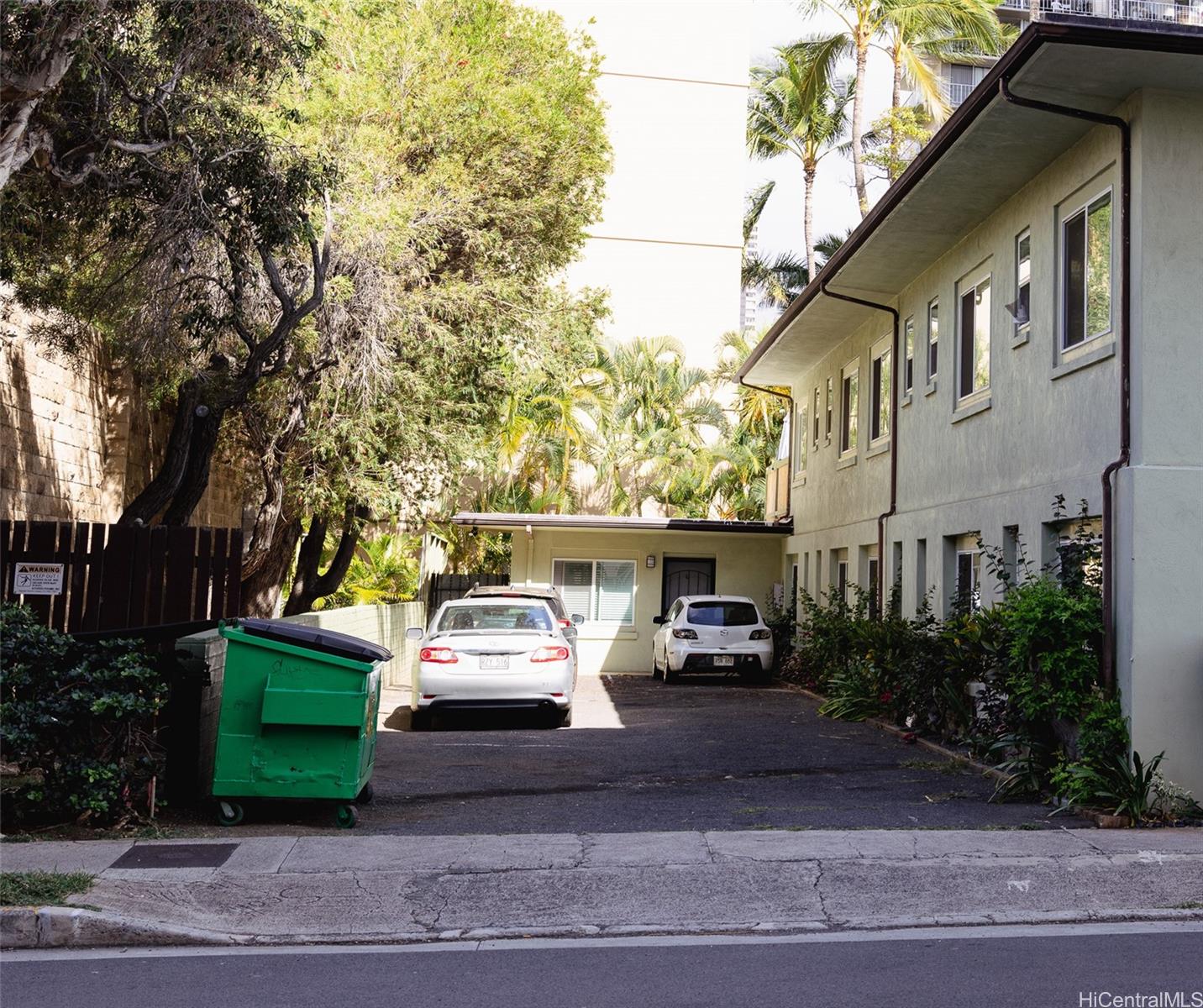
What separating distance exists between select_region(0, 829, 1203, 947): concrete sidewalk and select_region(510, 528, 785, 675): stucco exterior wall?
1825 centimetres

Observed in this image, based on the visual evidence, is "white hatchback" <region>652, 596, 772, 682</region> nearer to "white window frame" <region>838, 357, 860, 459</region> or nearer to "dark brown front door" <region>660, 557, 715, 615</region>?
"white window frame" <region>838, 357, 860, 459</region>

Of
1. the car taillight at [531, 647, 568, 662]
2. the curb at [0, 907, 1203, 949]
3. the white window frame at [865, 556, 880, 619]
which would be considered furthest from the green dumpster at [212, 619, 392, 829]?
the white window frame at [865, 556, 880, 619]

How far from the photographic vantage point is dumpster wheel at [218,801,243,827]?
358 inches

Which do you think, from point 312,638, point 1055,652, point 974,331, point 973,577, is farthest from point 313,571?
point 1055,652

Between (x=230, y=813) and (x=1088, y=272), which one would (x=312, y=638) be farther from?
(x=1088, y=272)

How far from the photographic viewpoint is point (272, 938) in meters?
6.75

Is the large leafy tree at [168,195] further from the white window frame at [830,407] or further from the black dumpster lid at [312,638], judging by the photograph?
the white window frame at [830,407]

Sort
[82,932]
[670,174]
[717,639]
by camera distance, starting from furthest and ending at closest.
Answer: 1. [670,174]
2. [717,639]
3. [82,932]

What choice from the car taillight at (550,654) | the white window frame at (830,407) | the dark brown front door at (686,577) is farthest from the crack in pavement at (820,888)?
the dark brown front door at (686,577)

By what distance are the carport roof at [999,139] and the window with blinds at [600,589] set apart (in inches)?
367

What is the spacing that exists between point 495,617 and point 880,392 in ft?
23.1

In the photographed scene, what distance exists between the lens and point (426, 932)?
6.86 metres

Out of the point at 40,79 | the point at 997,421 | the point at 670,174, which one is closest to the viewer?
the point at 40,79

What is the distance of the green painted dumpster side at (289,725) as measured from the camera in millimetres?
8859
